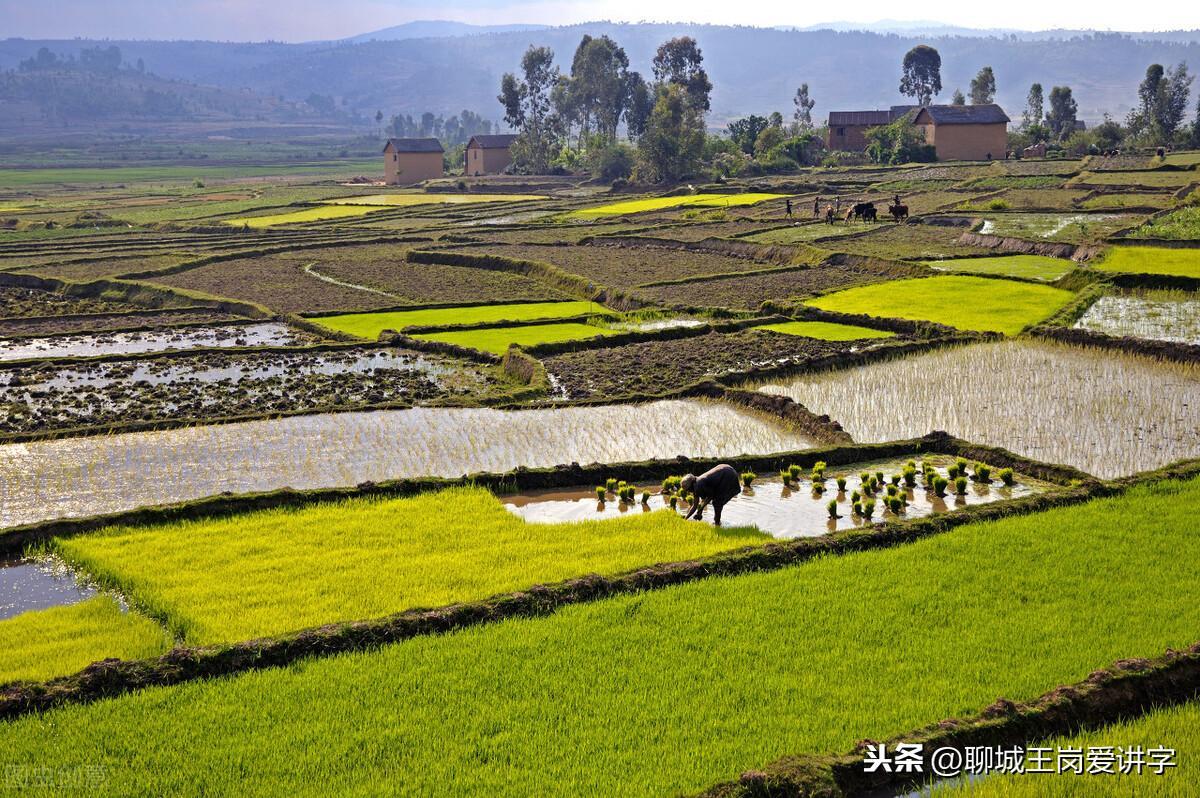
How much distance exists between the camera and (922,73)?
97.1m

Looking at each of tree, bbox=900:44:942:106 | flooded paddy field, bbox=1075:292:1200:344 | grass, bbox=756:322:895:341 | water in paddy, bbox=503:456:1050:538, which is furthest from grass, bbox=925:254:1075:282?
tree, bbox=900:44:942:106

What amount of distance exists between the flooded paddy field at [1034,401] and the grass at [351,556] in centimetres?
478

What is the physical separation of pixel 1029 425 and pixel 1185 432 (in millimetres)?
1805

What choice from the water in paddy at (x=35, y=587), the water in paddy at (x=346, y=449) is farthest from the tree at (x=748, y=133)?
the water in paddy at (x=35, y=587)

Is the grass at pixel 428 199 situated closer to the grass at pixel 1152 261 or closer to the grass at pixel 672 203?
the grass at pixel 672 203

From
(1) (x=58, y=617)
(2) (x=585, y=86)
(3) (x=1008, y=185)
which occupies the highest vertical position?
(2) (x=585, y=86)

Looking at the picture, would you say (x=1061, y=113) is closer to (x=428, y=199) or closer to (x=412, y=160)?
(x=412, y=160)

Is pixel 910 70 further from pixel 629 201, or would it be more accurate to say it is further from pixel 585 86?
pixel 629 201

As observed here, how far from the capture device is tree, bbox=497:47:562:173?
7738 cm

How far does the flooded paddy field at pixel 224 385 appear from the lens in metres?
16.2

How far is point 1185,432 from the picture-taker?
1395cm

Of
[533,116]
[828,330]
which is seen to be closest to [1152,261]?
[828,330]

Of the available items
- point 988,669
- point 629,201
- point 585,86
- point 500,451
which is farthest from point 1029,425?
point 585,86

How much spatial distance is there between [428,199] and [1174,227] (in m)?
38.0
